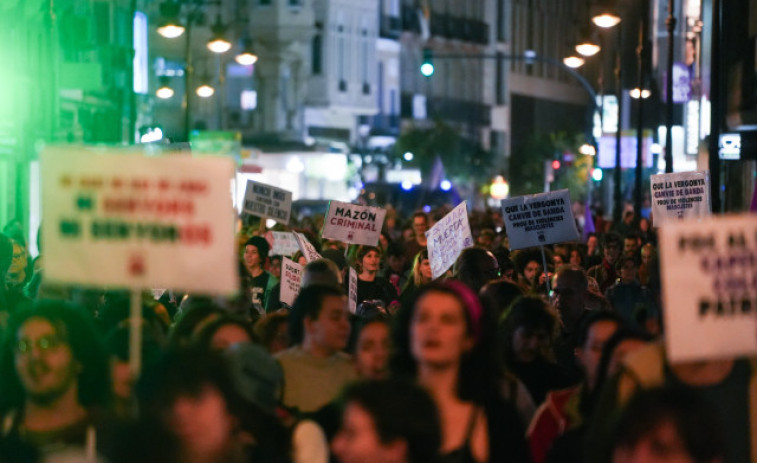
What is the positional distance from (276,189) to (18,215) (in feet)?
44.2

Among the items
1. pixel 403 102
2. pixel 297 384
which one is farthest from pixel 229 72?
pixel 297 384

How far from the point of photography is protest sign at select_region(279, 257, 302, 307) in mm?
12734

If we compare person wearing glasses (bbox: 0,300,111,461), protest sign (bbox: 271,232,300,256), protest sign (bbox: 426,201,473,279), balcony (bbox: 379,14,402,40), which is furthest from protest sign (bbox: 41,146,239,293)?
balcony (bbox: 379,14,402,40)

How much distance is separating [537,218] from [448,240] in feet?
4.76

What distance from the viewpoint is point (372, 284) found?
13.5m

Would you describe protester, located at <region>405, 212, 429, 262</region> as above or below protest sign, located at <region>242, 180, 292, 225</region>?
below

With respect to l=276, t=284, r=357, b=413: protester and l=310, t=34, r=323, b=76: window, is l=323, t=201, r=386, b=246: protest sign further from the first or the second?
l=310, t=34, r=323, b=76: window

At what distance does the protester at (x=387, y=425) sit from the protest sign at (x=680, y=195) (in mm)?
10987

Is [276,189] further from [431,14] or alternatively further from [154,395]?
[431,14]

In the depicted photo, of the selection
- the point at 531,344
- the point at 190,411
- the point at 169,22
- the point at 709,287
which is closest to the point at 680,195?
the point at 531,344

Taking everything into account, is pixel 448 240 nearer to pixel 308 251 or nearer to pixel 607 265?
pixel 308 251

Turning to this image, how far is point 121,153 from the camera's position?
18.6ft

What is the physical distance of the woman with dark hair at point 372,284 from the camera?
524 inches

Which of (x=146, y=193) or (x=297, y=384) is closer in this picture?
(x=146, y=193)
